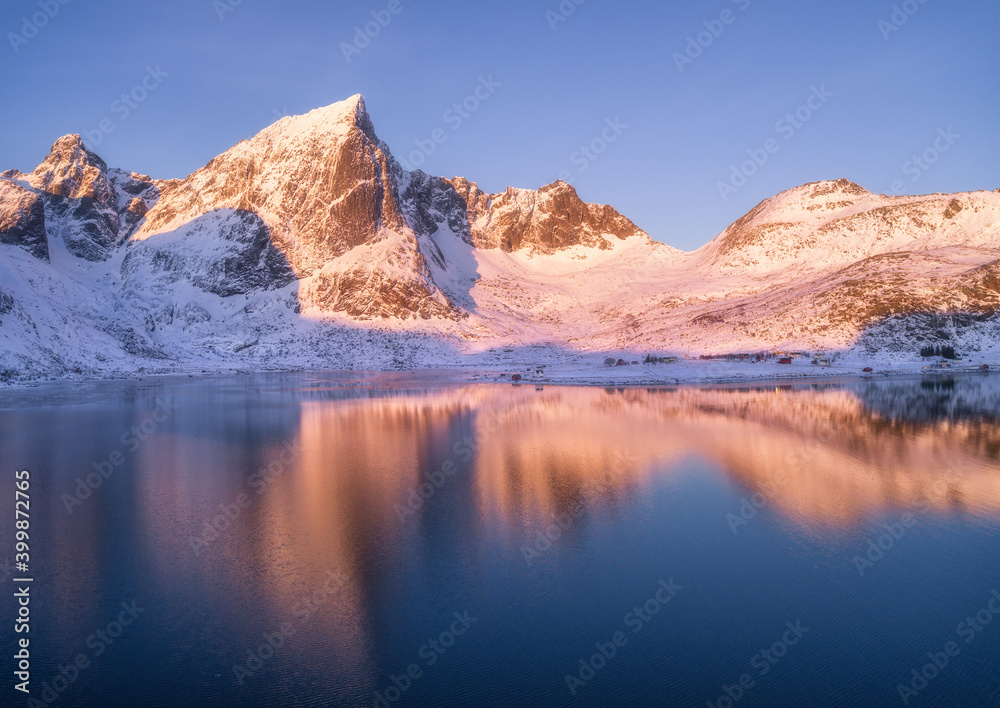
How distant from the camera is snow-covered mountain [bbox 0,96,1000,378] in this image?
99.1 m

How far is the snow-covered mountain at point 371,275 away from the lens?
99062 mm

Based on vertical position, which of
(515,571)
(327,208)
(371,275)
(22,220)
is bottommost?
(515,571)

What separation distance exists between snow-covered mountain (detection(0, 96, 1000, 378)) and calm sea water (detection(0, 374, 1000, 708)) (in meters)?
72.2

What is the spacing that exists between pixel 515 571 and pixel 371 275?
12508 cm

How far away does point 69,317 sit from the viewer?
95000 millimetres

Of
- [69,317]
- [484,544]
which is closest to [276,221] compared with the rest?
[69,317]

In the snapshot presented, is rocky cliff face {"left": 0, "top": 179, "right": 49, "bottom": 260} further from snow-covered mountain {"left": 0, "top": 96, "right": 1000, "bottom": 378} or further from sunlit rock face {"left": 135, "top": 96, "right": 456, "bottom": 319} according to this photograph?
sunlit rock face {"left": 135, "top": 96, "right": 456, "bottom": 319}

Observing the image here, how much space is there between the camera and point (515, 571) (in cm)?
1423

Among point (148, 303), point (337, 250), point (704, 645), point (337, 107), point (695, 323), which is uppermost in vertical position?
point (337, 107)

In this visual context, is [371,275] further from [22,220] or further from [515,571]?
[515,571]

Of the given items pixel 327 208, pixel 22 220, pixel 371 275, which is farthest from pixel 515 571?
pixel 22 220

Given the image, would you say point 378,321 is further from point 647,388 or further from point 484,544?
point 484,544

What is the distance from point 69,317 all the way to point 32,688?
10202 centimetres

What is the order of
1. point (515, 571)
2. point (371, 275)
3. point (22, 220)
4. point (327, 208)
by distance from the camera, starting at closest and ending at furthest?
1. point (515, 571)
2. point (22, 220)
3. point (371, 275)
4. point (327, 208)
